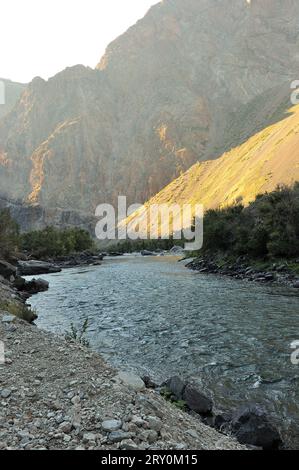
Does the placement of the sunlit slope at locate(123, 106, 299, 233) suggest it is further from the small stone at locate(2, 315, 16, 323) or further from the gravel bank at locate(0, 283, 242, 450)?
the gravel bank at locate(0, 283, 242, 450)

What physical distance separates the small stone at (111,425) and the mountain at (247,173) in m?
81.1

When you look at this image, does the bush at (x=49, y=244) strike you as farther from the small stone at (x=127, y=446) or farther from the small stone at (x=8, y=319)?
the small stone at (x=127, y=446)

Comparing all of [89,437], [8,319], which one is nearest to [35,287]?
[8,319]

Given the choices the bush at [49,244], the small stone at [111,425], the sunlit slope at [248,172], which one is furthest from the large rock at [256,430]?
the sunlit slope at [248,172]

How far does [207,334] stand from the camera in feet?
59.8

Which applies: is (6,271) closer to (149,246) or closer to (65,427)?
(65,427)

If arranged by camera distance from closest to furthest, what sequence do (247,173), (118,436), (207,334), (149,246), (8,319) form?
(118,436)
(8,319)
(207,334)
(247,173)
(149,246)

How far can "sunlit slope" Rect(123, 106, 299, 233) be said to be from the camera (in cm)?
10862

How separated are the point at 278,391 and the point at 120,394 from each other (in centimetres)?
582

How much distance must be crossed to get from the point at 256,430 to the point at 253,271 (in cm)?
3420

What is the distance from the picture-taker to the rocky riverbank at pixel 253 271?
1405 inches

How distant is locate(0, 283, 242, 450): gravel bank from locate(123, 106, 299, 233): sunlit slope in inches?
3675
